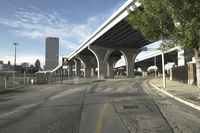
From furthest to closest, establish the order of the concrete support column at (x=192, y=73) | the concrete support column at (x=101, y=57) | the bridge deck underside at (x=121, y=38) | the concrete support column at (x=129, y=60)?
the concrete support column at (x=129, y=60)
the concrete support column at (x=101, y=57)
the bridge deck underside at (x=121, y=38)
the concrete support column at (x=192, y=73)

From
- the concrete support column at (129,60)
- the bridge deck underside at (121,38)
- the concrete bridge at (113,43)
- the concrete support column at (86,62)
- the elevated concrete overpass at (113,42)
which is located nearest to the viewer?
the concrete bridge at (113,43)

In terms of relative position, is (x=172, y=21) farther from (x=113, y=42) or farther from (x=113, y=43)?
(x=113, y=43)

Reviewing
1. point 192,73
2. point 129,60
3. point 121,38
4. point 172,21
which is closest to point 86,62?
point 129,60

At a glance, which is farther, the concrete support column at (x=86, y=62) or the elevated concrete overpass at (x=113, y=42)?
the concrete support column at (x=86, y=62)

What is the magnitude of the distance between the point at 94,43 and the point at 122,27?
83.4 feet

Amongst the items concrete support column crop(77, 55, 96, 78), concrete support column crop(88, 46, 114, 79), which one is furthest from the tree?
concrete support column crop(77, 55, 96, 78)

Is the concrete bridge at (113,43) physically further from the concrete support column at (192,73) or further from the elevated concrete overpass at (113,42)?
the concrete support column at (192,73)

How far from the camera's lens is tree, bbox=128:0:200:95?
14992 millimetres

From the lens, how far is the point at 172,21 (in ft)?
55.8

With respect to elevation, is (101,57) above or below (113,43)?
below

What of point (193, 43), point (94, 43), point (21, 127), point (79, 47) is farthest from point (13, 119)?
point (79, 47)

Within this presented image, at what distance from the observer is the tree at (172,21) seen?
15.0 m

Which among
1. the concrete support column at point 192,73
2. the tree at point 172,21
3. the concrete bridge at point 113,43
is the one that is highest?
the concrete bridge at point 113,43

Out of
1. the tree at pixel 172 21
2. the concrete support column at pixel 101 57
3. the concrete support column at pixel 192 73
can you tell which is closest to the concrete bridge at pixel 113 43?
the concrete support column at pixel 101 57
